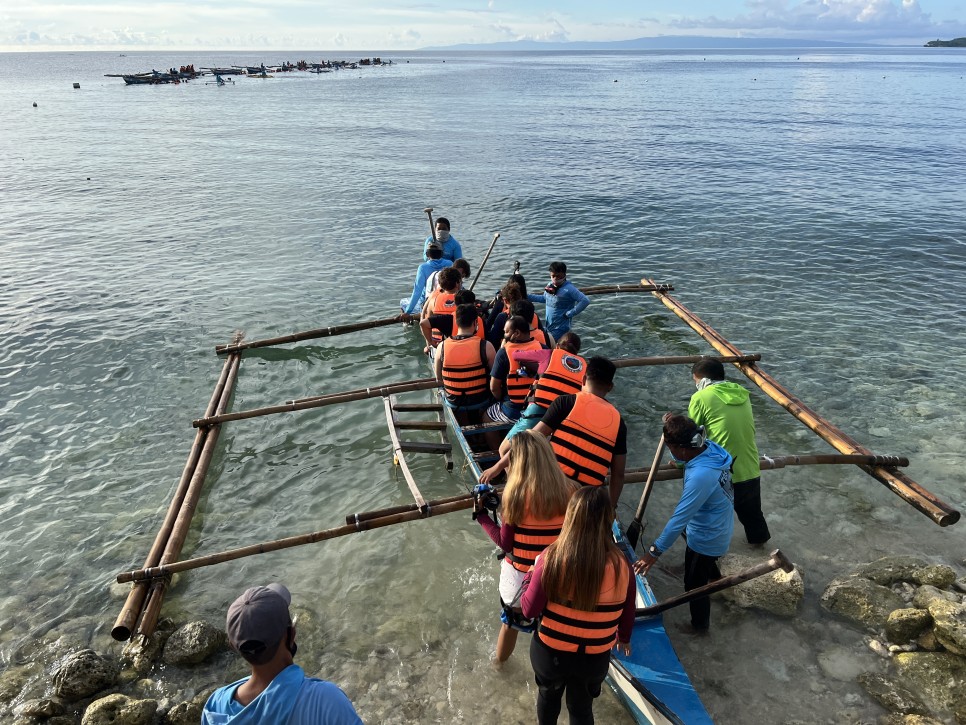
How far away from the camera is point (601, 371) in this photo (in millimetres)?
5559

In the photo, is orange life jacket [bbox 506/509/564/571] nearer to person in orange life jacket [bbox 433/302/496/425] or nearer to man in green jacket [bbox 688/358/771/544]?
man in green jacket [bbox 688/358/771/544]

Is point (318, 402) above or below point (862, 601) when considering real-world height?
above

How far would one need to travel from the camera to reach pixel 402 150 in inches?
1502

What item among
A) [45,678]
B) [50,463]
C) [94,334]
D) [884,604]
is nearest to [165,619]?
[45,678]

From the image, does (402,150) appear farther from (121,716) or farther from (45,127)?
(121,716)

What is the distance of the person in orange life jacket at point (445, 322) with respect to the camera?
28.1 ft

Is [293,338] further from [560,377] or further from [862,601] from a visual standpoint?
[862,601]

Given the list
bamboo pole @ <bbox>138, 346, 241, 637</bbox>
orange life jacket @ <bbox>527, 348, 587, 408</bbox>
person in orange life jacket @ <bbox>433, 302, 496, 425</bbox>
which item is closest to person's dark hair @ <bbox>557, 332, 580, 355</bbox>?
orange life jacket @ <bbox>527, 348, 587, 408</bbox>

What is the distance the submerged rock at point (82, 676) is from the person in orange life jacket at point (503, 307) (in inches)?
238

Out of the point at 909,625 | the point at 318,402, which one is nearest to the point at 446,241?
the point at 318,402

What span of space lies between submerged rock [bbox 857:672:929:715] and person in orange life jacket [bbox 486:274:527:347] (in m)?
5.67

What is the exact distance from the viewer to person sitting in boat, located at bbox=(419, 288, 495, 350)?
7.99 m

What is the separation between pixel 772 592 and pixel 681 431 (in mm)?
2825

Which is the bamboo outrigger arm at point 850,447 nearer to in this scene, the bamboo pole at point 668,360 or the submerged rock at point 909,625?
the bamboo pole at point 668,360
